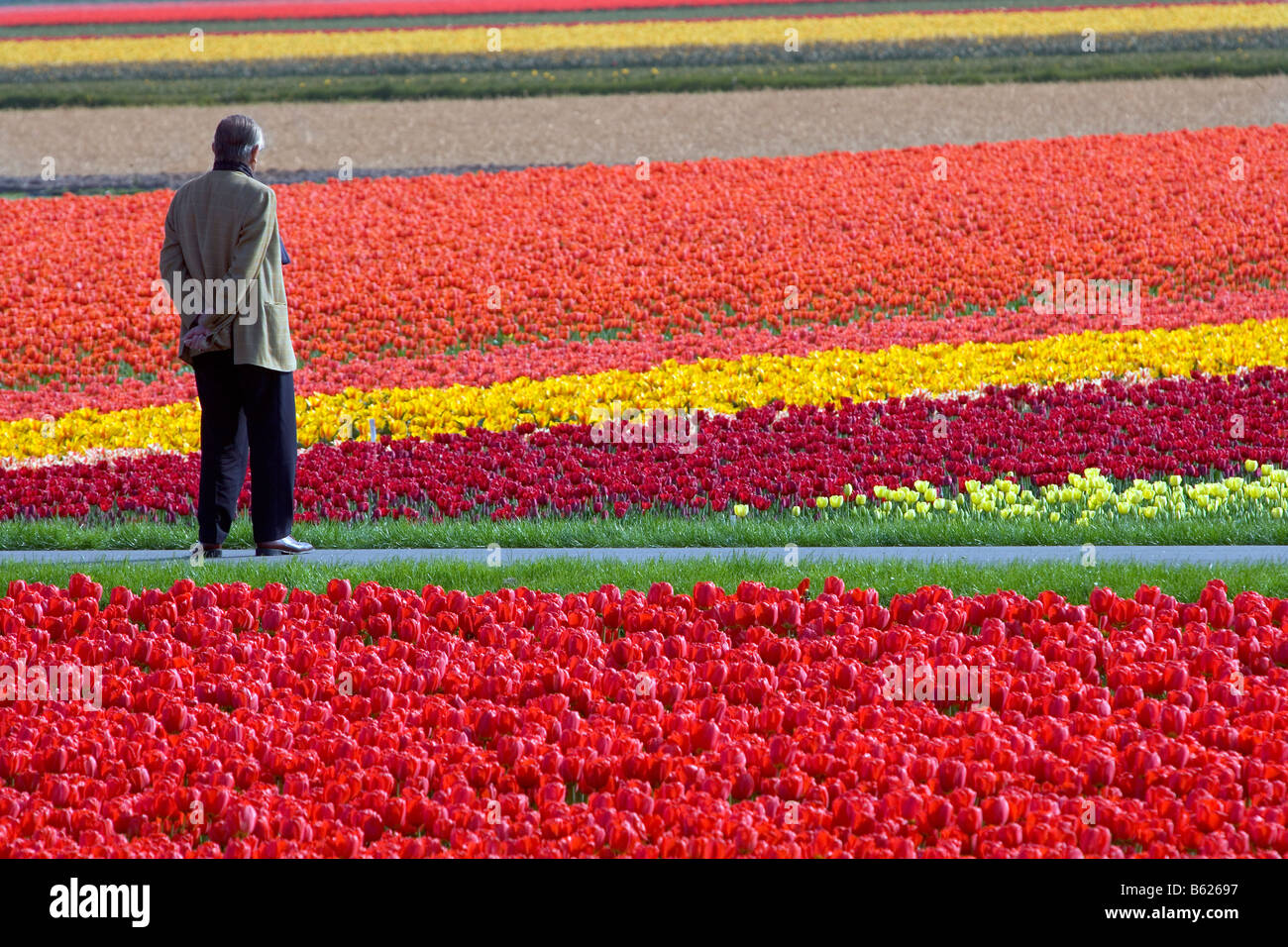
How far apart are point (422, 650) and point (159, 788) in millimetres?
1421

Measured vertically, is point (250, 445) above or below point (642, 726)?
above

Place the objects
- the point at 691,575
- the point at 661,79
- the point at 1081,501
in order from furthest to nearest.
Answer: the point at 661,79
the point at 1081,501
the point at 691,575

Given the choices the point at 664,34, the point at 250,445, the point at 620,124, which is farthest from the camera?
the point at 664,34

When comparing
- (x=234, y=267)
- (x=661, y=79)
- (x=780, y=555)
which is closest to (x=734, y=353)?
(x=780, y=555)

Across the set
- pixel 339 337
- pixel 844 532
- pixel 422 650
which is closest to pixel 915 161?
pixel 339 337

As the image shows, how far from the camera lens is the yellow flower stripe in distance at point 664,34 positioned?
33438 millimetres

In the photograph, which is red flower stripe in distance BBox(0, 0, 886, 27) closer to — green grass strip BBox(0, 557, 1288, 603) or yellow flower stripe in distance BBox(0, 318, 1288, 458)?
yellow flower stripe in distance BBox(0, 318, 1288, 458)

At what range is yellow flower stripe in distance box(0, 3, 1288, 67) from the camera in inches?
1316

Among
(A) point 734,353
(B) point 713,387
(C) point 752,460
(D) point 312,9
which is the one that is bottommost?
(C) point 752,460

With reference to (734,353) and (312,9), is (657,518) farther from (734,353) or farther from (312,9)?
(312,9)

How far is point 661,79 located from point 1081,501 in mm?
23792

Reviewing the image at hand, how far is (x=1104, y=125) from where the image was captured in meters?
25.0

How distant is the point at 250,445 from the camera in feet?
25.3

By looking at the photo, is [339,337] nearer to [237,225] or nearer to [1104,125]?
[237,225]
